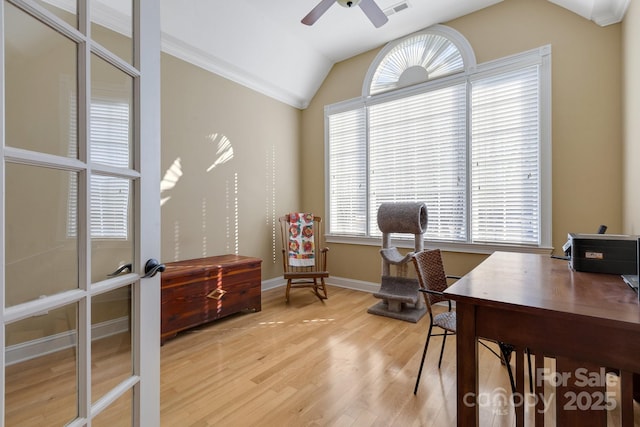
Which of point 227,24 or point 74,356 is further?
point 227,24

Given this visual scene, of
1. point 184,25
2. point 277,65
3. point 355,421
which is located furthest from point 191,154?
point 355,421

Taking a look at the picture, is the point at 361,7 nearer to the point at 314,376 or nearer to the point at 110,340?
the point at 110,340

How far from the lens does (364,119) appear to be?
386 cm

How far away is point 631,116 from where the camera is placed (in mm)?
2098

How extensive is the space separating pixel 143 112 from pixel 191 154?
2269 mm

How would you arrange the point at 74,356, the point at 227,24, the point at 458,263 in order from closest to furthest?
the point at 74,356
the point at 227,24
the point at 458,263

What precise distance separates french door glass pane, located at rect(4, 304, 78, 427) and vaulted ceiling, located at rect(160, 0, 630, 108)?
2925 mm

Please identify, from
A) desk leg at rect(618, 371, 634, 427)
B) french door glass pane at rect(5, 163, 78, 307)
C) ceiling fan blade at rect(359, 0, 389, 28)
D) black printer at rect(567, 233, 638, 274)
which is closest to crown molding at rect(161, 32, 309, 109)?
ceiling fan blade at rect(359, 0, 389, 28)

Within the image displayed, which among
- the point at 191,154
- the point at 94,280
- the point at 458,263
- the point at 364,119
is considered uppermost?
the point at 364,119

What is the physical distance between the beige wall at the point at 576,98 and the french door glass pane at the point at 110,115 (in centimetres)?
325

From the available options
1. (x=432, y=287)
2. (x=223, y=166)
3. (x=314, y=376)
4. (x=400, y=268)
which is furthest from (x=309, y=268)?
(x=432, y=287)

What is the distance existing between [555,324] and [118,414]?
1.50 metres

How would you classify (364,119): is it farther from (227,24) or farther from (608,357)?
(608,357)

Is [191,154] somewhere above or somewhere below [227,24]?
below
